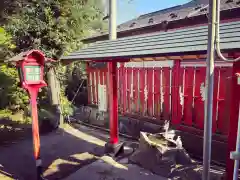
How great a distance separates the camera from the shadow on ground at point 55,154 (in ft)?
19.1

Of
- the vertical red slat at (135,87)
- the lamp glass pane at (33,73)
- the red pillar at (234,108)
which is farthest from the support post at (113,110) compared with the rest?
the red pillar at (234,108)

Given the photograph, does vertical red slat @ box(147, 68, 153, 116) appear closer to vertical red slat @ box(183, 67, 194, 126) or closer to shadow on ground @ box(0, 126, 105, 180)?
vertical red slat @ box(183, 67, 194, 126)

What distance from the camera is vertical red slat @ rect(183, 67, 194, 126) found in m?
7.14

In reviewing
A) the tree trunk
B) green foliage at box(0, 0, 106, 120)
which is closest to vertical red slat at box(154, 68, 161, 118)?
green foliage at box(0, 0, 106, 120)

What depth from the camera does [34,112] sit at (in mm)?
5258

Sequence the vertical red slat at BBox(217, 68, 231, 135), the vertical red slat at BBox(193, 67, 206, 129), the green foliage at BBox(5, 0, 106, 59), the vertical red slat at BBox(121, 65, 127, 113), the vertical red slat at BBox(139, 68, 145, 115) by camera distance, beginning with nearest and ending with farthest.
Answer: the vertical red slat at BBox(217, 68, 231, 135) < the vertical red slat at BBox(193, 67, 206, 129) < the green foliage at BBox(5, 0, 106, 59) < the vertical red slat at BBox(139, 68, 145, 115) < the vertical red slat at BBox(121, 65, 127, 113)

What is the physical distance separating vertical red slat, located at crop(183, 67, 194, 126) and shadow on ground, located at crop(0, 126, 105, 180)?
3.21 m

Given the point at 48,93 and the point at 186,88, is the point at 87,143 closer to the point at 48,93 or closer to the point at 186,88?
the point at 48,93

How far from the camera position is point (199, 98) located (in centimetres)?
695

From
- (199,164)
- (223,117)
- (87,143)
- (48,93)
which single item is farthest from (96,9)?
(199,164)

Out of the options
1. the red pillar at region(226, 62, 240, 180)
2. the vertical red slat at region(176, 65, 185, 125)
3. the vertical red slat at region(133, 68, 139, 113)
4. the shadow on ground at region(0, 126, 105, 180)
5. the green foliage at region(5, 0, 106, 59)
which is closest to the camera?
the red pillar at region(226, 62, 240, 180)

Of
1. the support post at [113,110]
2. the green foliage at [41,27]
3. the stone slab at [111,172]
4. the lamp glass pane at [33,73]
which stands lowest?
the stone slab at [111,172]

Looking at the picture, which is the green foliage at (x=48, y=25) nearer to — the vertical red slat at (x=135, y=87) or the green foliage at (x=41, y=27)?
the green foliage at (x=41, y=27)

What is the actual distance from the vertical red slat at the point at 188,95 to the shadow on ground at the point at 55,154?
321 cm
